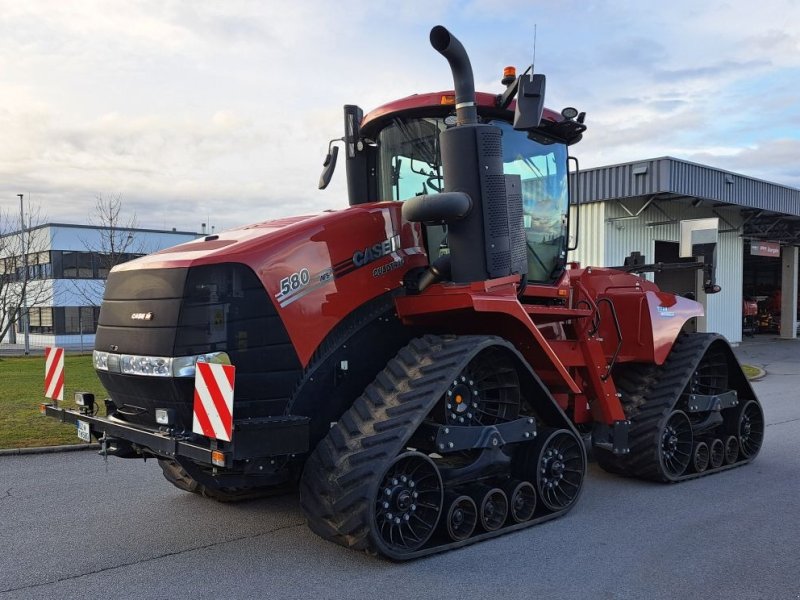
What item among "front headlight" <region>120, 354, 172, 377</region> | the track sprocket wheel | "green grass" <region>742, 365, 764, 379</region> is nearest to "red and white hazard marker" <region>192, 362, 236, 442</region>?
"front headlight" <region>120, 354, 172, 377</region>

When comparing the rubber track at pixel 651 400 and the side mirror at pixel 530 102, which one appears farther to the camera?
the rubber track at pixel 651 400

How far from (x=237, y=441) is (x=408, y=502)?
3.68ft

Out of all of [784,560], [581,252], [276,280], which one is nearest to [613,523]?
[784,560]

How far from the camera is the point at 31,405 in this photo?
10.2 meters

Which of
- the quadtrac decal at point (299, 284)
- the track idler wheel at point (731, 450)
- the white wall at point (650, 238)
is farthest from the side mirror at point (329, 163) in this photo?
the white wall at point (650, 238)

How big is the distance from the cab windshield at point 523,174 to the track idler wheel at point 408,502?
2.04 metres

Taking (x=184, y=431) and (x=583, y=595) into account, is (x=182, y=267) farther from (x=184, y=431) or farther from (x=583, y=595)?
(x=583, y=595)

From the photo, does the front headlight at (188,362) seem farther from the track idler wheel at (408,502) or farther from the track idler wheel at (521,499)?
the track idler wheel at (521,499)

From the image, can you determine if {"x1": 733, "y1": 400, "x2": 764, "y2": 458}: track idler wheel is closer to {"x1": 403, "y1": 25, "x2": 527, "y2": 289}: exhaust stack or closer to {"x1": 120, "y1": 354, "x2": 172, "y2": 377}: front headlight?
{"x1": 403, "y1": 25, "x2": 527, "y2": 289}: exhaust stack

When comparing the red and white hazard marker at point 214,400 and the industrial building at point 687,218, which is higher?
the industrial building at point 687,218

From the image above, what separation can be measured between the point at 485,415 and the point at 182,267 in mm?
2302

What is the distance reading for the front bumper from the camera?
159 inches

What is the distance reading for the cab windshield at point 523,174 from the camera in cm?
543

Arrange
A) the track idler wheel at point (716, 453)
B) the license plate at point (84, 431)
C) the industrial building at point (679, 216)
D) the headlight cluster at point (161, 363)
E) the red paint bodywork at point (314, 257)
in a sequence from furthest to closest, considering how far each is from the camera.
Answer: the industrial building at point (679, 216) < the track idler wheel at point (716, 453) < the license plate at point (84, 431) < the red paint bodywork at point (314, 257) < the headlight cluster at point (161, 363)
